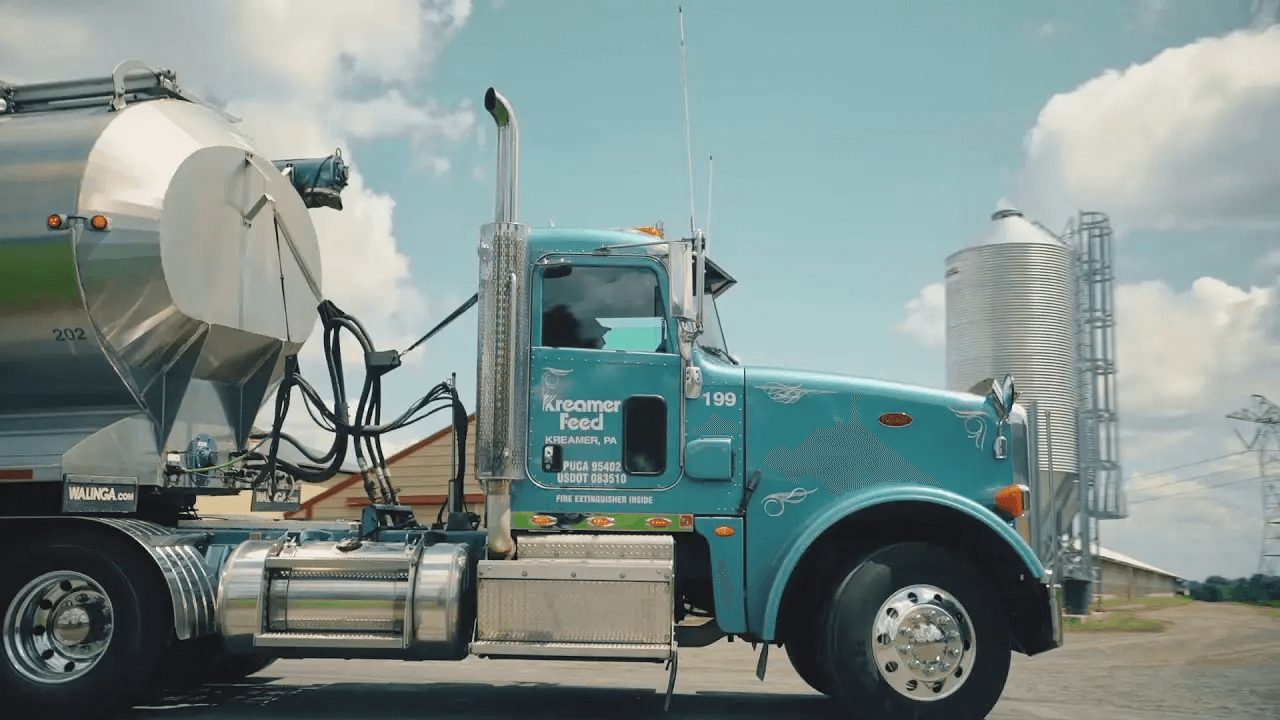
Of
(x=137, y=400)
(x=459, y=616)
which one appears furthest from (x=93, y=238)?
(x=459, y=616)

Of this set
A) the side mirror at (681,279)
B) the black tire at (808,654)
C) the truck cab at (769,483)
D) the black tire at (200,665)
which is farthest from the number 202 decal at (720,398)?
the black tire at (200,665)

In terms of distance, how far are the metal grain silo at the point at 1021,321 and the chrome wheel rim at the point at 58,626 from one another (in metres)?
15.4

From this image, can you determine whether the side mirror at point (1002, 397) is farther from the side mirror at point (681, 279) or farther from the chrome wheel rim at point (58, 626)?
the chrome wheel rim at point (58, 626)

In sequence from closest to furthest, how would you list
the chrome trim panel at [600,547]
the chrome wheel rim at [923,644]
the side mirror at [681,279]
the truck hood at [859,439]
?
the side mirror at [681,279], the chrome wheel rim at [923,644], the chrome trim panel at [600,547], the truck hood at [859,439]

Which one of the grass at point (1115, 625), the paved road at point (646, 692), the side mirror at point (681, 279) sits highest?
the side mirror at point (681, 279)

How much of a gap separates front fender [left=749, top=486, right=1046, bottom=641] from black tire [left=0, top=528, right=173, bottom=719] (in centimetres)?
420

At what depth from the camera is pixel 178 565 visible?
311 inches

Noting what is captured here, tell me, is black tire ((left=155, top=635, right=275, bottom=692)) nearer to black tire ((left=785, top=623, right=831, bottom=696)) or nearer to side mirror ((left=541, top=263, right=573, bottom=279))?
side mirror ((left=541, top=263, right=573, bottom=279))

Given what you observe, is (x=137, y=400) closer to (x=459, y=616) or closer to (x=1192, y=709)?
(x=459, y=616)

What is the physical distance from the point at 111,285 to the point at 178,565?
208cm

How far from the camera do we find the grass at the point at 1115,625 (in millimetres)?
19672

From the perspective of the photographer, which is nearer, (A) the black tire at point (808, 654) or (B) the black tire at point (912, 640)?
(B) the black tire at point (912, 640)

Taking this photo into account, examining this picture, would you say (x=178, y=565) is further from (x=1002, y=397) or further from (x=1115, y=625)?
(x=1115, y=625)

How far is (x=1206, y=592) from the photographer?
27.9 m
